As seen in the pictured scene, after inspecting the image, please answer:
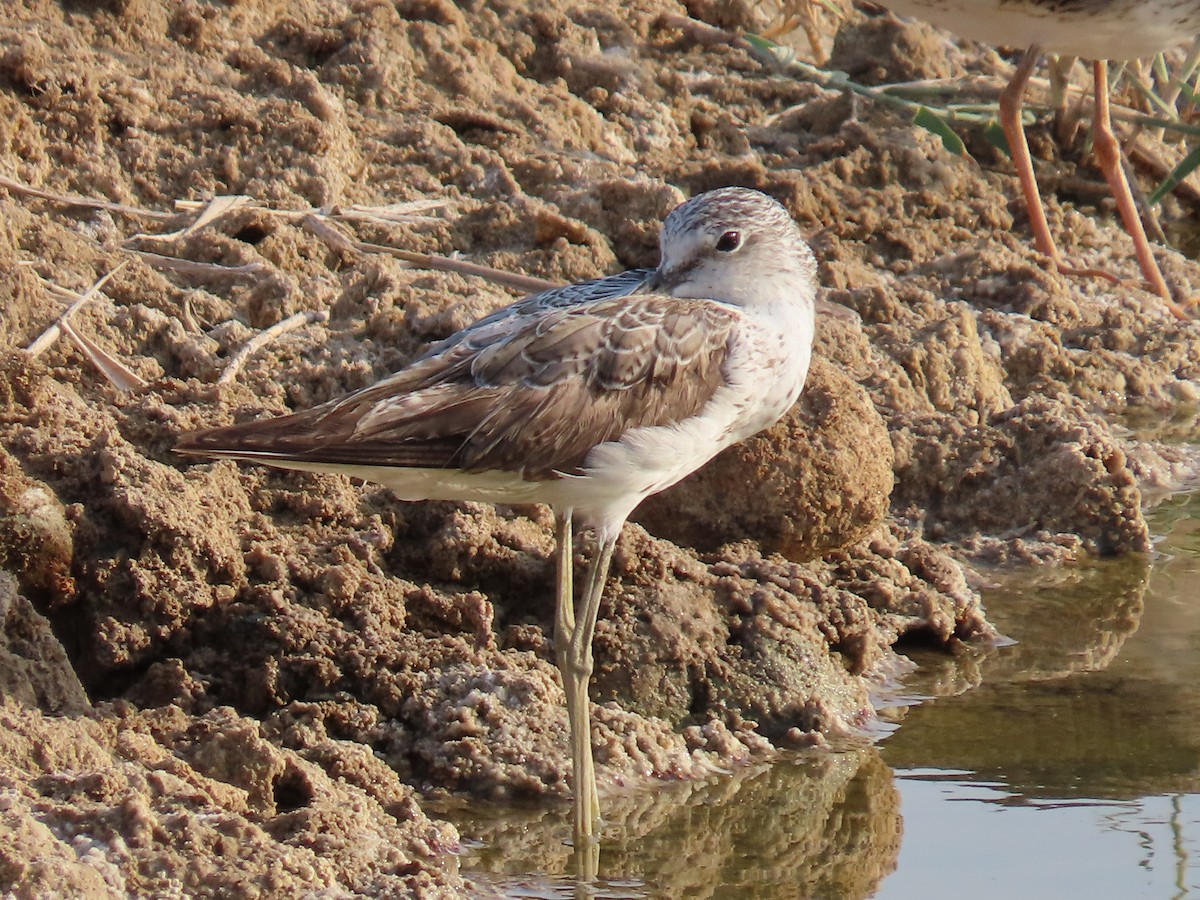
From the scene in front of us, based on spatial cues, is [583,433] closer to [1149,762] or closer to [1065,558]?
[1149,762]

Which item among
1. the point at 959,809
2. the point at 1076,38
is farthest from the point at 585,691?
the point at 1076,38

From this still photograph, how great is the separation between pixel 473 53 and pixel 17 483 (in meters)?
3.41

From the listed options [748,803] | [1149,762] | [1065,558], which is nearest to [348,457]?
[748,803]

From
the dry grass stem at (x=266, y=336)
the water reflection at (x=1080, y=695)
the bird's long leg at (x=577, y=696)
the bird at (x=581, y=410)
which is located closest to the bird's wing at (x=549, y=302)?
the bird at (x=581, y=410)

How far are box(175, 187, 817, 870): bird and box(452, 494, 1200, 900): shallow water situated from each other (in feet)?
0.61

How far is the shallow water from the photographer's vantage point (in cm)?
424

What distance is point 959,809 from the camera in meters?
4.57

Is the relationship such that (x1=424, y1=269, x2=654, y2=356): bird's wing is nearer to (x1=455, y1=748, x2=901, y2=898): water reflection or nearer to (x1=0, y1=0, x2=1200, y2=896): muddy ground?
(x1=0, y1=0, x2=1200, y2=896): muddy ground

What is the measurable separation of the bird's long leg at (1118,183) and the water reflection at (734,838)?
145 inches

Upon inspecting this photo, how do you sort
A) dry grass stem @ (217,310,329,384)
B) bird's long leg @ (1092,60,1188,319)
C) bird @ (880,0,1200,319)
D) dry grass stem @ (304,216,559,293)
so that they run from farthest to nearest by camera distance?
bird's long leg @ (1092,60,1188,319), bird @ (880,0,1200,319), dry grass stem @ (304,216,559,293), dry grass stem @ (217,310,329,384)

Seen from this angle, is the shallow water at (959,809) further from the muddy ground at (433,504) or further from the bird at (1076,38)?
the bird at (1076,38)

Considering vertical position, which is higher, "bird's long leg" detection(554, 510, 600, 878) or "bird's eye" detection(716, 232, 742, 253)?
"bird's eye" detection(716, 232, 742, 253)

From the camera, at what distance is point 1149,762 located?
15.7 ft

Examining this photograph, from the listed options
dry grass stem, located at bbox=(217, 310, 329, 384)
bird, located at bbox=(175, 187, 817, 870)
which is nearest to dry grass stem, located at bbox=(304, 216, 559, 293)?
dry grass stem, located at bbox=(217, 310, 329, 384)
